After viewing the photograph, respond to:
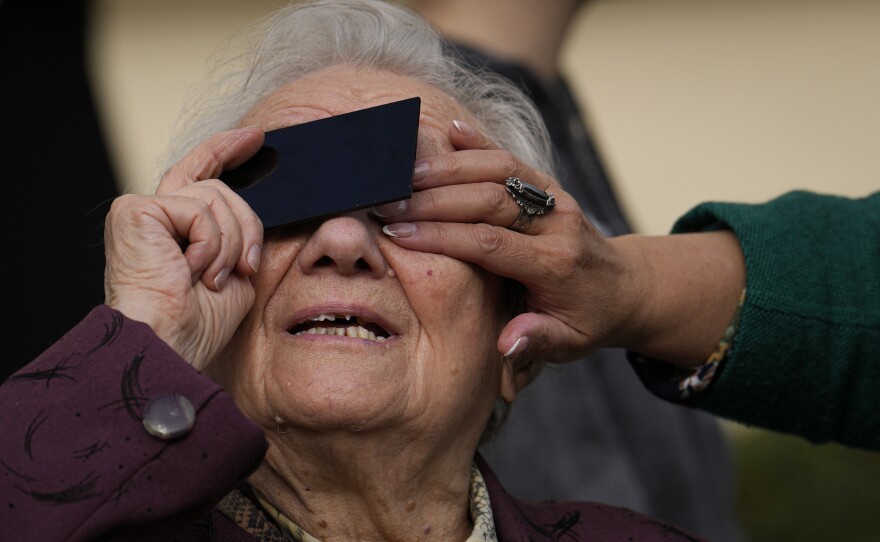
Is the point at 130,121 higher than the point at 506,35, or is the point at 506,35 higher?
the point at 506,35

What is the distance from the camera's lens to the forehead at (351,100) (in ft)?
7.89

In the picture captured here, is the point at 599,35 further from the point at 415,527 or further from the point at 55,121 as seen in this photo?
the point at 415,527

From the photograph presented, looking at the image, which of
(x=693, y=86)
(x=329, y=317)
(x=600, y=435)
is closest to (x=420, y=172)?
(x=329, y=317)

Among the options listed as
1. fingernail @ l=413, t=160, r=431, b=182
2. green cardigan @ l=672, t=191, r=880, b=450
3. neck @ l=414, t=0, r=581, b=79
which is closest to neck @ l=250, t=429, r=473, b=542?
fingernail @ l=413, t=160, r=431, b=182

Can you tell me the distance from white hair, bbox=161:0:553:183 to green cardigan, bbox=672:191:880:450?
573mm

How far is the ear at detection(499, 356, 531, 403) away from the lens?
2.47 metres

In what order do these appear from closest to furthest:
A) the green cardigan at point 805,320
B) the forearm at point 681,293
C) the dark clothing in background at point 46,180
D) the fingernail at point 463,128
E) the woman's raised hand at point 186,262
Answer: the woman's raised hand at point 186,262, the fingernail at point 463,128, the forearm at point 681,293, the green cardigan at point 805,320, the dark clothing in background at point 46,180

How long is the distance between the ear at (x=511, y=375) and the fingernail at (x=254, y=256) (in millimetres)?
569

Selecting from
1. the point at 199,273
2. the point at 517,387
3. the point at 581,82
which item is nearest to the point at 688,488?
the point at 517,387

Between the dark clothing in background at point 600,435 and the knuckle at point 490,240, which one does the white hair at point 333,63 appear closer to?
the knuckle at point 490,240

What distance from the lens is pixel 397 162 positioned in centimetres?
218

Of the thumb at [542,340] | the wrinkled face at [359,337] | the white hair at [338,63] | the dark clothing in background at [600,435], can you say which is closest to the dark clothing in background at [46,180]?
the white hair at [338,63]

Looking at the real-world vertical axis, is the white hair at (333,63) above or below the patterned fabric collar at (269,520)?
above

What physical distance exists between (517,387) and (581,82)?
5.69 meters
